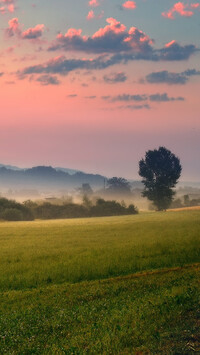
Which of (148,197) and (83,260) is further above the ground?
(148,197)

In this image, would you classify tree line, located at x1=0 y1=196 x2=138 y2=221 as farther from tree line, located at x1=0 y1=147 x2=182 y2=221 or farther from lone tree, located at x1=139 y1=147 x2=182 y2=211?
lone tree, located at x1=139 y1=147 x2=182 y2=211

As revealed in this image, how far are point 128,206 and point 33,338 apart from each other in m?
123

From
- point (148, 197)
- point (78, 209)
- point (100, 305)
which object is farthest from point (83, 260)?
point (78, 209)

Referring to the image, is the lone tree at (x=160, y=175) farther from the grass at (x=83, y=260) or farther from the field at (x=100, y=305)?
the field at (x=100, y=305)

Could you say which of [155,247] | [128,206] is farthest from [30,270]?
[128,206]

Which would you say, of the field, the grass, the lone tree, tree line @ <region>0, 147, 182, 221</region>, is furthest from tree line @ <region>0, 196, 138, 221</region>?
the field

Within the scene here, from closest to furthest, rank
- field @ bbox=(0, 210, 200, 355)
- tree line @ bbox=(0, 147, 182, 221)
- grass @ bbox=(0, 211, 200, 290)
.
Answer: field @ bbox=(0, 210, 200, 355), grass @ bbox=(0, 211, 200, 290), tree line @ bbox=(0, 147, 182, 221)

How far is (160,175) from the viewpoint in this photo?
128375mm

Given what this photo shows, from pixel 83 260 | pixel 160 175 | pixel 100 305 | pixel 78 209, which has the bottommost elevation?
pixel 100 305

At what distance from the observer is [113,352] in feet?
39.0

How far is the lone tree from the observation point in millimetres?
126750

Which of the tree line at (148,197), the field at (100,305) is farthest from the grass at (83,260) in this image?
the tree line at (148,197)

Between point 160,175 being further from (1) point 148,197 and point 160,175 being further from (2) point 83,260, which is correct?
(2) point 83,260

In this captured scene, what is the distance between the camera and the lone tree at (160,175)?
126750mm
